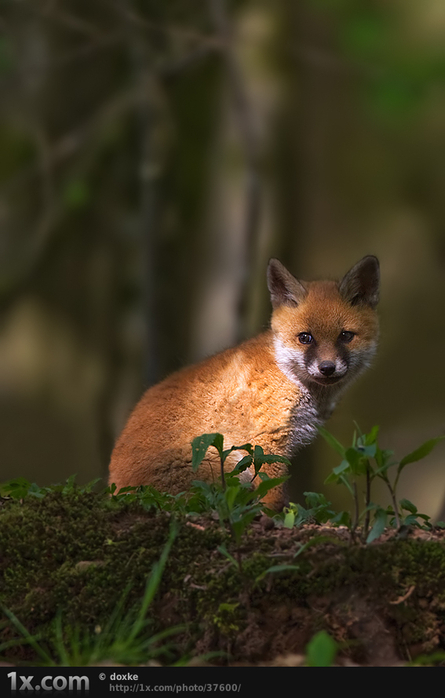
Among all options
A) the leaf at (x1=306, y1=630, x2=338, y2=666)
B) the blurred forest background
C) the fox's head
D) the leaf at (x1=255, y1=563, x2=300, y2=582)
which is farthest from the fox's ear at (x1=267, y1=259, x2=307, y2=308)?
the leaf at (x1=306, y1=630, x2=338, y2=666)

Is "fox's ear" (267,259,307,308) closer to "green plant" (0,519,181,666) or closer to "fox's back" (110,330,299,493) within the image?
"fox's back" (110,330,299,493)

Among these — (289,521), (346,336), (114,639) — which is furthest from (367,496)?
(346,336)

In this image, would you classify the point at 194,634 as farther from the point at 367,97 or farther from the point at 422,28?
the point at 422,28

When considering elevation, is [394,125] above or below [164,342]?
above

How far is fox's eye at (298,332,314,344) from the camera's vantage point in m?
4.88

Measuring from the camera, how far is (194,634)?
255 cm

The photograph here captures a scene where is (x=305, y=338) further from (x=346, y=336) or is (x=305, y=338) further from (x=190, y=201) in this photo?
(x=190, y=201)

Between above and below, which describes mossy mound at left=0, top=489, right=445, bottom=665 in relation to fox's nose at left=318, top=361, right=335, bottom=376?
below

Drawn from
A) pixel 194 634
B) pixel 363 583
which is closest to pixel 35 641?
pixel 194 634

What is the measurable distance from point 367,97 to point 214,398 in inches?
145

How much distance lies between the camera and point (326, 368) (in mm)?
4609

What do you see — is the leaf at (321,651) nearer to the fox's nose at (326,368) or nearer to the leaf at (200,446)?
the leaf at (200,446)
